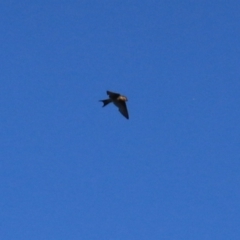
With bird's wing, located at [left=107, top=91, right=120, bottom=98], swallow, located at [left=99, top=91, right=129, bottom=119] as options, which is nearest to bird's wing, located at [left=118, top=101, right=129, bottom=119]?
swallow, located at [left=99, top=91, right=129, bottom=119]

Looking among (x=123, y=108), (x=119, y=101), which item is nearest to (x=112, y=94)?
→ (x=119, y=101)

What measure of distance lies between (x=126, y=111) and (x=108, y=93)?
4.15 feet

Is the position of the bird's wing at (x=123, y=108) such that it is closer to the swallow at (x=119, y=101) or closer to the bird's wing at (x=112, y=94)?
the swallow at (x=119, y=101)

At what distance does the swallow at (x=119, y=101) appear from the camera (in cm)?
8581

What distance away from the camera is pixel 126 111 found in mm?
86312

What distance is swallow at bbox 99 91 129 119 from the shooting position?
85.8 m

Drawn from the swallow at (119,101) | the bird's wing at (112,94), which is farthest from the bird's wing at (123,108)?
the bird's wing at (112,94)

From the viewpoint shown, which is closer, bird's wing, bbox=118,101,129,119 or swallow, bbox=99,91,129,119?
swallow, bbox=99,91,129,119

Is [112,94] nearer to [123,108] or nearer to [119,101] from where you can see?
[119,101]

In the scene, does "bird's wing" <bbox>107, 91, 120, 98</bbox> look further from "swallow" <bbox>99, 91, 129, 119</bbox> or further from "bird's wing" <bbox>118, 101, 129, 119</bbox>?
"bird's wing" <bbox>118, 101, 129, 119</bbox>

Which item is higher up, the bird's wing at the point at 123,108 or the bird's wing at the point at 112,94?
the bird's wing at the point at 112,94

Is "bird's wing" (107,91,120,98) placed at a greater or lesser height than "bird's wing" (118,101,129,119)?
greater

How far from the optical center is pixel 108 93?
85.8m

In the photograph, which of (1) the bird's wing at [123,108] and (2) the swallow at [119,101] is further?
(1) the bird's wing at [123,108]
